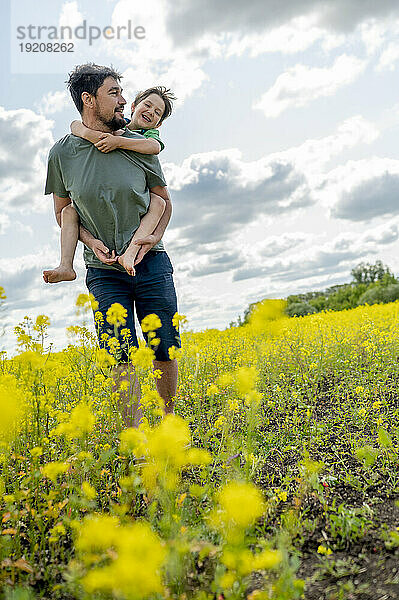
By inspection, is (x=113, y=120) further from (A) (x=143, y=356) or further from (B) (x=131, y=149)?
(A) (x=143, y=356)

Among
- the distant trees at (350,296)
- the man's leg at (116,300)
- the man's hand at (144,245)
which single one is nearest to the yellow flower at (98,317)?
the man's leg at (116,300)

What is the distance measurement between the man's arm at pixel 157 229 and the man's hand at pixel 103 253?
0.15m

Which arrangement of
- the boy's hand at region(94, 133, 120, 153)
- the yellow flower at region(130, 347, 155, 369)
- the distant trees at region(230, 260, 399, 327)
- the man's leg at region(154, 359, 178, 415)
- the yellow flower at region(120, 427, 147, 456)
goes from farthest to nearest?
1. the distant trees at region(230, 260, 399, 327)
2. the man's leg at region(154, 359, 178, 415)
3. the boy's hand at region(94, 133, 120, 153)
4. the yellow flower at region(130, 347, 155, 369)
5. the yellow flower at region(120, 427, 147, 456)

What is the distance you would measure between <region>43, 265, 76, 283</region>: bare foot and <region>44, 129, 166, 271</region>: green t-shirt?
125mm

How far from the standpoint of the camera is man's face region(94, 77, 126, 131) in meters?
3.15

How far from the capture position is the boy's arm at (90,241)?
3086mm

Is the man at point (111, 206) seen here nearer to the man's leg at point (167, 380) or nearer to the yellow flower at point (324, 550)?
the man's leg at point (167, 380)

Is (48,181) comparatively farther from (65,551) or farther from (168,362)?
(65,551)

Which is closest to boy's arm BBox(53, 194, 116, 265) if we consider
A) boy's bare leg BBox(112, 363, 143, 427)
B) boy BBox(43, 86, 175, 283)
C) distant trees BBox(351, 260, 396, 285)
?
boy BBox(43, 86, 175, 283)

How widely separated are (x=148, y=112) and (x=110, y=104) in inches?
16.7

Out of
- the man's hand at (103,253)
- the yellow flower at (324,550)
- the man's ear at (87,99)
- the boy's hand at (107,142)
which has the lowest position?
the yellow flower at (324,550)

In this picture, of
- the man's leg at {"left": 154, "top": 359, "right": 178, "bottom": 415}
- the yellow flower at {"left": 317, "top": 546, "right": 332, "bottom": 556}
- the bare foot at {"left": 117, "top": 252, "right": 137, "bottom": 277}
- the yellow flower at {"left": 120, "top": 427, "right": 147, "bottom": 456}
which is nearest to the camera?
the yellow flower at {"left": 120, "top": 427, "right": 147, "bottom": 456}

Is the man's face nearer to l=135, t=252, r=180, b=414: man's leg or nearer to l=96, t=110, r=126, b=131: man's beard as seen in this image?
l=96, t=110, r=126, b=131: man's beard

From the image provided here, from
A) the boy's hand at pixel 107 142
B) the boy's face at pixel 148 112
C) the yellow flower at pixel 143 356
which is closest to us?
the yellow flower at pixel 143 356
